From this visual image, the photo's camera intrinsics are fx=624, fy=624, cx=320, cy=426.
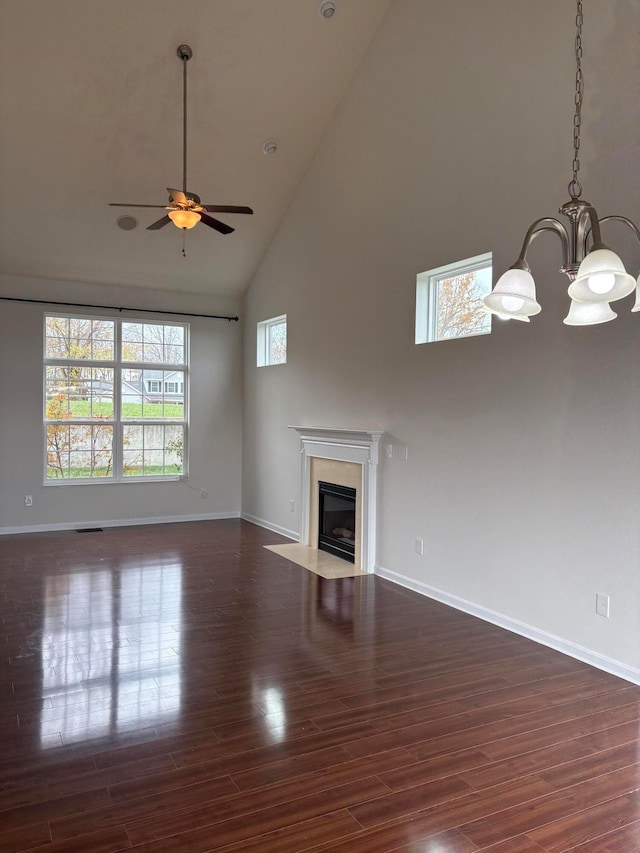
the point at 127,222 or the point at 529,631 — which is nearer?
the point at 529,631

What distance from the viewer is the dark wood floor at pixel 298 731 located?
212cm

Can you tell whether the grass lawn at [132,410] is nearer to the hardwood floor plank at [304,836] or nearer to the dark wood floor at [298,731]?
the dark wood floor at [298,731]

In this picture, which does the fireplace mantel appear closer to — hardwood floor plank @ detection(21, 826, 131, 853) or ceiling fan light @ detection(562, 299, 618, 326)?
ceiling fan light @ detection(562, 299, 618, 326)

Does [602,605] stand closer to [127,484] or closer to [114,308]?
[127,484]

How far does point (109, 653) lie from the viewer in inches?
143

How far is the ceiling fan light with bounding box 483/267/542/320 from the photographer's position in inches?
74.7

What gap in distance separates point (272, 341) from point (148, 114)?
10.0ft

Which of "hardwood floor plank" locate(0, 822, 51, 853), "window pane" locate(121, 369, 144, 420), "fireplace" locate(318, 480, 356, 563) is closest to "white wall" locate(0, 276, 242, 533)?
"window pane" locate(121, 369, 144, 420)

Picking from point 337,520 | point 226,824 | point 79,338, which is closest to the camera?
point 226,824

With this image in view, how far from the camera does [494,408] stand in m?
4.32

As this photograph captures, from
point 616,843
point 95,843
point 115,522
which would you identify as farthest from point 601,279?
point 115,522

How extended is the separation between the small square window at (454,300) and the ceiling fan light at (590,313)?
7.65 feet

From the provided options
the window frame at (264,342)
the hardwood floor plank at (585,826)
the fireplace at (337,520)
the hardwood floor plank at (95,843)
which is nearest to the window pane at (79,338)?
the window frame at (264,342)

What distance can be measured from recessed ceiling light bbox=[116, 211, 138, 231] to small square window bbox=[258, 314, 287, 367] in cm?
190
